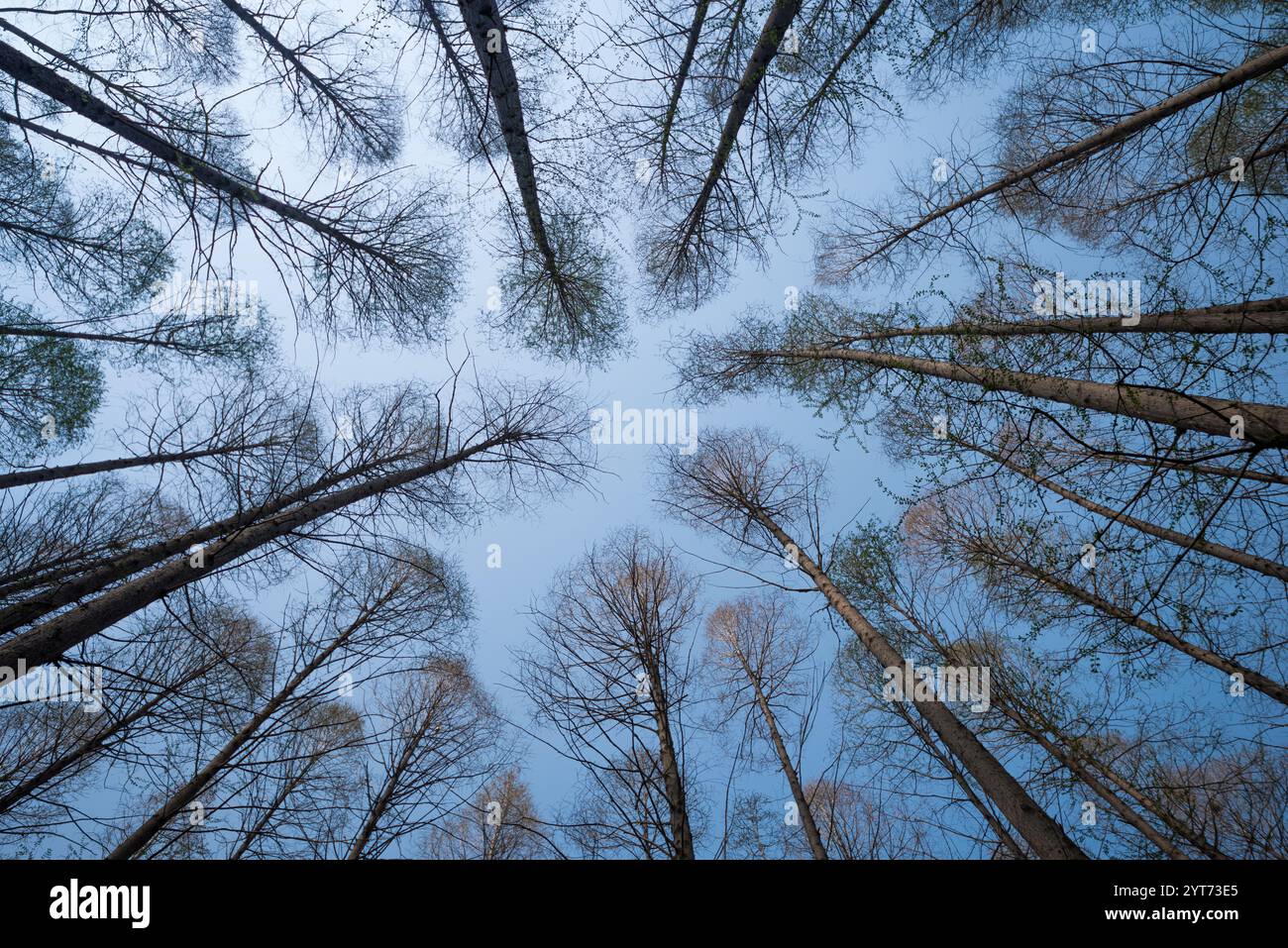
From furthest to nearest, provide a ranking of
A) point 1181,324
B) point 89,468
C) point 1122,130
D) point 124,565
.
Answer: point 89,468
point 1122,130
point 1181,324
point 124,565

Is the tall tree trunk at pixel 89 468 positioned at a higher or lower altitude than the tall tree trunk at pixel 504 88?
lower

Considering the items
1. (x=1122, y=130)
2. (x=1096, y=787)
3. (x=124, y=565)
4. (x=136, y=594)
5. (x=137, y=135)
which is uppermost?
(x=1122, y=130)

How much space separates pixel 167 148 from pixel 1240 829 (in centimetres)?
1235

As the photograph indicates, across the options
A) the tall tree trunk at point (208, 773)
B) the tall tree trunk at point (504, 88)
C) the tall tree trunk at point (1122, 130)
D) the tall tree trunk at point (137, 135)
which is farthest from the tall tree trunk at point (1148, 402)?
the tall tree trunk at point (208, 773)

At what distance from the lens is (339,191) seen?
3.79 metres

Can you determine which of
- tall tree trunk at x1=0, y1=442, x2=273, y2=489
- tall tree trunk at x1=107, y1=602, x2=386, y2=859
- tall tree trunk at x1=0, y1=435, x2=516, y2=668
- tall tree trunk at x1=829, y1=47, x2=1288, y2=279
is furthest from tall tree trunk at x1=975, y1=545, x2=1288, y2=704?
tall tree trunk at x1=0, y1=442, x2=273, y2=489

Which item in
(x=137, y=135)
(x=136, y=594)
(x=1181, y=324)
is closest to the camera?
(x=136, y=594)

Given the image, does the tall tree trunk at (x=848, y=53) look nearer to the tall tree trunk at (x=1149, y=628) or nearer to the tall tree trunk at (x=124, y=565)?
the tall tree trunk at (x=1149, y=628)

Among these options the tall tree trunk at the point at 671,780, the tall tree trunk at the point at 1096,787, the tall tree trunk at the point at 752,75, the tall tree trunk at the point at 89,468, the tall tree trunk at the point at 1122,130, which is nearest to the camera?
the tall tree trunk at the point at 671,780

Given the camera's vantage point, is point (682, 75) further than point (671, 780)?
Yes

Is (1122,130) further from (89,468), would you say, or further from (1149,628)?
(89,468)

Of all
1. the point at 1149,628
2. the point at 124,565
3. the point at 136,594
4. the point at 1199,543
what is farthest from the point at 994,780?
the point at 124,565

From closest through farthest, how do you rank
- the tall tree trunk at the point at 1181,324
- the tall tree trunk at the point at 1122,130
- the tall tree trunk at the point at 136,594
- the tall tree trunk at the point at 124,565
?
1. the tall tree trunk at the point at 136,594
2. the tall tree trunk at the point at 124,565
3. the tall tree trunk at the point at 1181,324
4. the tall tree trunk at the point at 1122,130
